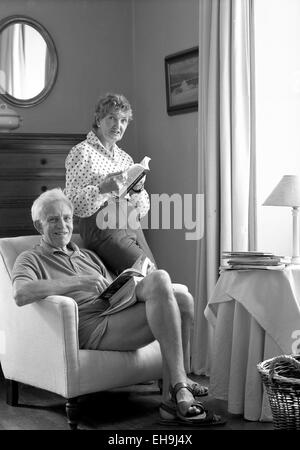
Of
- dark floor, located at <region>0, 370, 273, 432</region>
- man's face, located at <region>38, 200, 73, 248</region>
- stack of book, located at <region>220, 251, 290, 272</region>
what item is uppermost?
man's face, located at <region>38, 200, 73, 248</region>

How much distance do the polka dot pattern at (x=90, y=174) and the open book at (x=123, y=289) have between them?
51 cm

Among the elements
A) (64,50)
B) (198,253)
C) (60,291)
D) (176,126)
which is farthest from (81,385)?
(64,50)

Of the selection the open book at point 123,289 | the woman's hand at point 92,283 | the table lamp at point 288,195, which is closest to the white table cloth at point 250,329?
the table lamp at point 288,195

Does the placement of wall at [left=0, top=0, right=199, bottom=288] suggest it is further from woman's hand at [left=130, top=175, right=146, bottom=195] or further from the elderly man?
the elderly man

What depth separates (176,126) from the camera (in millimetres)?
5113

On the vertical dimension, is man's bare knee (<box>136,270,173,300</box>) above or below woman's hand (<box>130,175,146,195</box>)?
below

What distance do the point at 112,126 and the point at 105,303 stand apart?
1.02 metres

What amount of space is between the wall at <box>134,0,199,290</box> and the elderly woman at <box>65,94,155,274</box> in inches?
31.6

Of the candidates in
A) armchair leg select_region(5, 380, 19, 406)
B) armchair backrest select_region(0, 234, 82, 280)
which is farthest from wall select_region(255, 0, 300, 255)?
armchair leg select_region(5, 380, 19, 406)

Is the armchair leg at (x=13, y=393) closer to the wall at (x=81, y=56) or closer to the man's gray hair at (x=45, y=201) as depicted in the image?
the man's gray hair at (x=45, y=201)

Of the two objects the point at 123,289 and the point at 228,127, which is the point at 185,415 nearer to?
the point at 123,289

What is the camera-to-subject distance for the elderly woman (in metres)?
4.02

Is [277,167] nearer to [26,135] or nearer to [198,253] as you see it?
[198,253]

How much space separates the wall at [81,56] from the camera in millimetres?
5301
